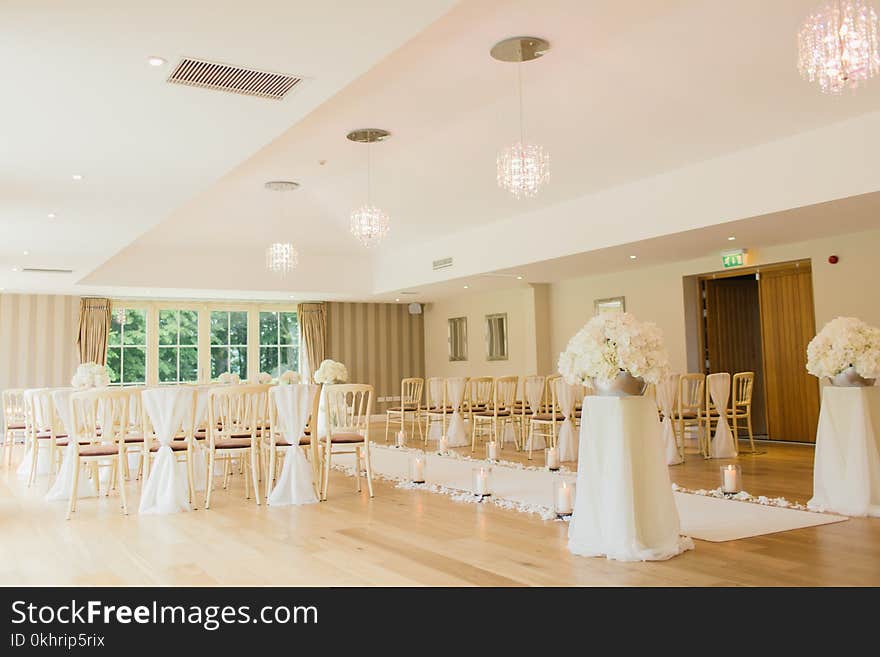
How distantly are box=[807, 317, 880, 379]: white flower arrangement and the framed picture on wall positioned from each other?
6317 millimetres

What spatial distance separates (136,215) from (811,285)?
8408mm

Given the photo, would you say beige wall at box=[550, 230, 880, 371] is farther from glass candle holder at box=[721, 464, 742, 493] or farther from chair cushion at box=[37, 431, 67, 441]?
chair cushion at box=[37, 431, 67, 441]

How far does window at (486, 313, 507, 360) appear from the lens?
15172 mm

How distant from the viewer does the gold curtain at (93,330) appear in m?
14.6

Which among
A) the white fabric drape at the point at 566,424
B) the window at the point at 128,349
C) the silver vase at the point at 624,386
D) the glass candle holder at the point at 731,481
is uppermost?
the window at the point at 128,349

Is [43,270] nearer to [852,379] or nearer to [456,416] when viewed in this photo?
[456,416]

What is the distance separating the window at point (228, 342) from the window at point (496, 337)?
203 inches

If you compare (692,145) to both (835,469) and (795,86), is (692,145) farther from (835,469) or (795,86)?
(835,469)

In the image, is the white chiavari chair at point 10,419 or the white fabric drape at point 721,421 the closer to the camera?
the white fabric drape at point 721,421

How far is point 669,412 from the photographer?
9.12 m

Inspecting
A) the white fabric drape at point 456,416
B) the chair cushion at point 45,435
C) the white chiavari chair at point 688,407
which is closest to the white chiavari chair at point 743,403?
the white chiavari chair at point 688,407

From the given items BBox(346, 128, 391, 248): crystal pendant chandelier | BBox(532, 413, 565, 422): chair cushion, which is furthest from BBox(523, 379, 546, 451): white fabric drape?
BBox(346, 128, 391, 248): crystal pendant chandelier

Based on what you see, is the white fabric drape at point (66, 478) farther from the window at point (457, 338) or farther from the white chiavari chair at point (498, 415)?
the window at point (457, 338)

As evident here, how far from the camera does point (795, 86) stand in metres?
6.86
